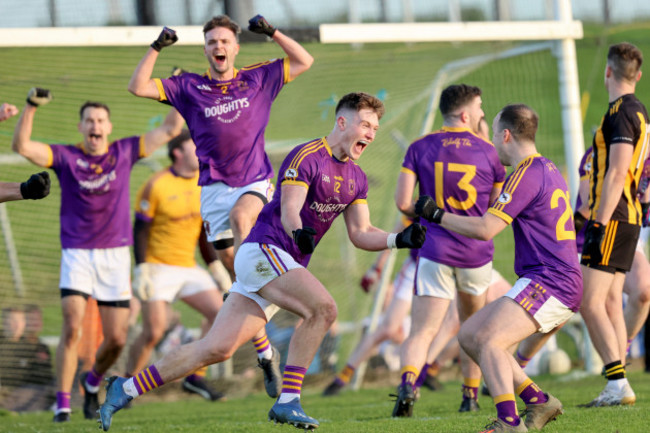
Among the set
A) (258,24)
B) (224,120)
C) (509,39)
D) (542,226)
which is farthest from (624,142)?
(509,39)

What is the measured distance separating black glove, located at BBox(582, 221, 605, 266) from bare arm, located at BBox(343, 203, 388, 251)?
6.05ft

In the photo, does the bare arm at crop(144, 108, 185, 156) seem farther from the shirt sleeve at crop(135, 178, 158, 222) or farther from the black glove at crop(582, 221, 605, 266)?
the black glove at crop(582, 221, 605, 266)

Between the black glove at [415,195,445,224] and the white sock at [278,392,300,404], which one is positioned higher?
the black glove at [415,195,445,224]

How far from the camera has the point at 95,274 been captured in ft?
28.3

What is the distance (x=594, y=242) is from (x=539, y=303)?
5.33ft

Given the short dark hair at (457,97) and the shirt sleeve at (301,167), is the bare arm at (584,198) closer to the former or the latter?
the short dark hair at (457,97)

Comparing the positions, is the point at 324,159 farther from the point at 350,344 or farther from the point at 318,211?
the point at 350,344

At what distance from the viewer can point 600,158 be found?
7324mm

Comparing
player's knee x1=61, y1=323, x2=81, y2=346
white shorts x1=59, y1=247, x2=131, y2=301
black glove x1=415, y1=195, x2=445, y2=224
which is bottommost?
player's knee x1=61, y1=323, x2=81, y2=346

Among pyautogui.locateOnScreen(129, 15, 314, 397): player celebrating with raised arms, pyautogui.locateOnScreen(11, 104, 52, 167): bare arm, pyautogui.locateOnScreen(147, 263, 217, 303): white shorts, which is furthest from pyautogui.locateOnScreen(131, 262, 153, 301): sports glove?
pyautogui.locateOnScreen(129, 15, 314, 397): player celebrating with raised arms

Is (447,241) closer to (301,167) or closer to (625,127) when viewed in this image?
(625,127)

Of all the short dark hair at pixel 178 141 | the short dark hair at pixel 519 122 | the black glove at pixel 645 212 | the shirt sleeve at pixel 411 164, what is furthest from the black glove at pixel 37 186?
the black glove at pixel 645 212

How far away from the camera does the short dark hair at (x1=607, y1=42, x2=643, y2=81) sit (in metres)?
7.21

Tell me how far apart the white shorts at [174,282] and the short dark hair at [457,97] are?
11.0 feet
